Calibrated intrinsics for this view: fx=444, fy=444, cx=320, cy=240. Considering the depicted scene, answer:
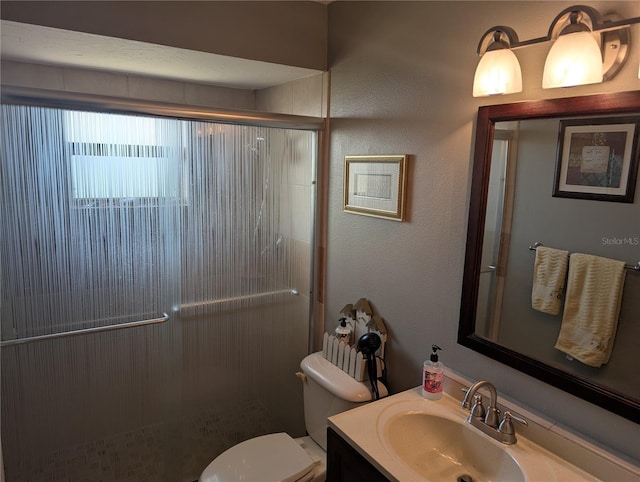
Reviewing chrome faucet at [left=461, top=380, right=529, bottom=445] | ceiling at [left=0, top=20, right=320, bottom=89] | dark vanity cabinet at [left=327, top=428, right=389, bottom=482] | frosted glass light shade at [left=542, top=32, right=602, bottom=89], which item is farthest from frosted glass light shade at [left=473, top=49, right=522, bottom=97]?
dark vanity cabinet at [left=327, top=428, right=389, bottom=482]

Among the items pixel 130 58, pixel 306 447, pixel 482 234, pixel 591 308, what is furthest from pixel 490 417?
pixel 130 58

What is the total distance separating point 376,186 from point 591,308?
3.02 feet

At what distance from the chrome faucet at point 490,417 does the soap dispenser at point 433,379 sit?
0.46 ft

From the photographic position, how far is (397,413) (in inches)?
58.2

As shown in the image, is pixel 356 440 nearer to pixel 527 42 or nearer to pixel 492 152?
pixel 492 152

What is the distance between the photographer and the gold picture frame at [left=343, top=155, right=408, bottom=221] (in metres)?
1.73

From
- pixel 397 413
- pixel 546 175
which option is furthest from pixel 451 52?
pixel 397 413

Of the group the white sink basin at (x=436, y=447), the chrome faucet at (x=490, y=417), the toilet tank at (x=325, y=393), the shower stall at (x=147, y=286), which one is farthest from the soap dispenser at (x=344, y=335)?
the chrome faucet at (x=490, y=417)

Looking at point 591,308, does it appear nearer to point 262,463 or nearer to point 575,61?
point 575,61

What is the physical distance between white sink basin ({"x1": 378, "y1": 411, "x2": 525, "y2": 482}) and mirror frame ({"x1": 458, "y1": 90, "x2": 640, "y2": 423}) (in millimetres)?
262

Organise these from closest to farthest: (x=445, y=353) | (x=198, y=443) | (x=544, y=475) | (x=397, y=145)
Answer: (x=544, y=475)
(x=445, y=353)
(x=397, y=145)
(x=198, y=443)

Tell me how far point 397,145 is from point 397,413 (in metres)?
1.00

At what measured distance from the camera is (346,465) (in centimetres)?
141

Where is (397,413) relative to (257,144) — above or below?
below
